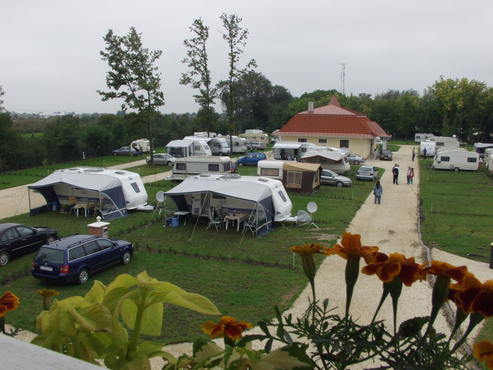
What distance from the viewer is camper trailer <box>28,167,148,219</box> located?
17.8 m

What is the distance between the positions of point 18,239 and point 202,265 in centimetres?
544

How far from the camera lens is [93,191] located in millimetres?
18031

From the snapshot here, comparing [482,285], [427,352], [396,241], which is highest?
[482,285]

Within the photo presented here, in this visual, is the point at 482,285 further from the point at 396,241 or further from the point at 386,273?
the point at 396,241

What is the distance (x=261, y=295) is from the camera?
408 inches

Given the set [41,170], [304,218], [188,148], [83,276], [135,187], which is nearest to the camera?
[83,276]

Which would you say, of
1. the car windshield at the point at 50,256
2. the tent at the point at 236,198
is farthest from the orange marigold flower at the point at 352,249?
the tent at the point at 236,198

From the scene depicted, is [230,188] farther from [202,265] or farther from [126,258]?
[126,258]

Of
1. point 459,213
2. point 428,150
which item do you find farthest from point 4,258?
point 428,150

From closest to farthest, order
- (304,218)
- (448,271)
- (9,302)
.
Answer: (448,271)
(9,302)
(304,218)

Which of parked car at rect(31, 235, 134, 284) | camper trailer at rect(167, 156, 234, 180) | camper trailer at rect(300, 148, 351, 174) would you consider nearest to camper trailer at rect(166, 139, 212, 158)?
camper trailer at rect(167, 156, 234, 180)

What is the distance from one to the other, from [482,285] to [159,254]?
12.7 metres

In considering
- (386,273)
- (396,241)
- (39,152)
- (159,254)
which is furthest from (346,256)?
(39,152)

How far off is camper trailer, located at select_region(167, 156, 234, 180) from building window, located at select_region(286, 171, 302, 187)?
166 inches
